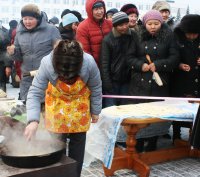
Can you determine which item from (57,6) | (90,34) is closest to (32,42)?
(90,34)

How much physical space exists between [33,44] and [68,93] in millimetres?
1736

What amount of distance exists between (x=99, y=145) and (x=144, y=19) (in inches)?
66.3

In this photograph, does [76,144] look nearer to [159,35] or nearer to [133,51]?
[133,51]

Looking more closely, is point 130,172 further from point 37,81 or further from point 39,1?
point 39,1

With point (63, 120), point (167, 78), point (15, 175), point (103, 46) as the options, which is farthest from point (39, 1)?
point (15, 175)

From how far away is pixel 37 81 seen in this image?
2639 millimetres

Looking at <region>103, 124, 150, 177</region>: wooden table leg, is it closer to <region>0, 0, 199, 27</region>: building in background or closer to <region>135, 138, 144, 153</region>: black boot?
<region>135, 138, 144, 153</region>: black boot

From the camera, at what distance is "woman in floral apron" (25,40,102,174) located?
2.42 m

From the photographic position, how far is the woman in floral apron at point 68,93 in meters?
2.42

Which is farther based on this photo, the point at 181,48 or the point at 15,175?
the point at 181,48

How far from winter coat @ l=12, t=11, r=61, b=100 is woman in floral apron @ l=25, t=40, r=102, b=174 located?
1601mm

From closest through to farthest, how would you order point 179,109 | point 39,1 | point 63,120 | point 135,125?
point 63,120
point 135,125
point 179,109
point 39,1

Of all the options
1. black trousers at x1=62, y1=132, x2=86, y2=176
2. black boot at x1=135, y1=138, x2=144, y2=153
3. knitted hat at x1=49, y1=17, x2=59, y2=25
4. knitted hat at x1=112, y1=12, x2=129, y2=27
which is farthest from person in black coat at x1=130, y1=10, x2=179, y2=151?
knitted hat at x1=49, y1=17, x2=59, y2=25

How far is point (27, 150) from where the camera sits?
248 cm
